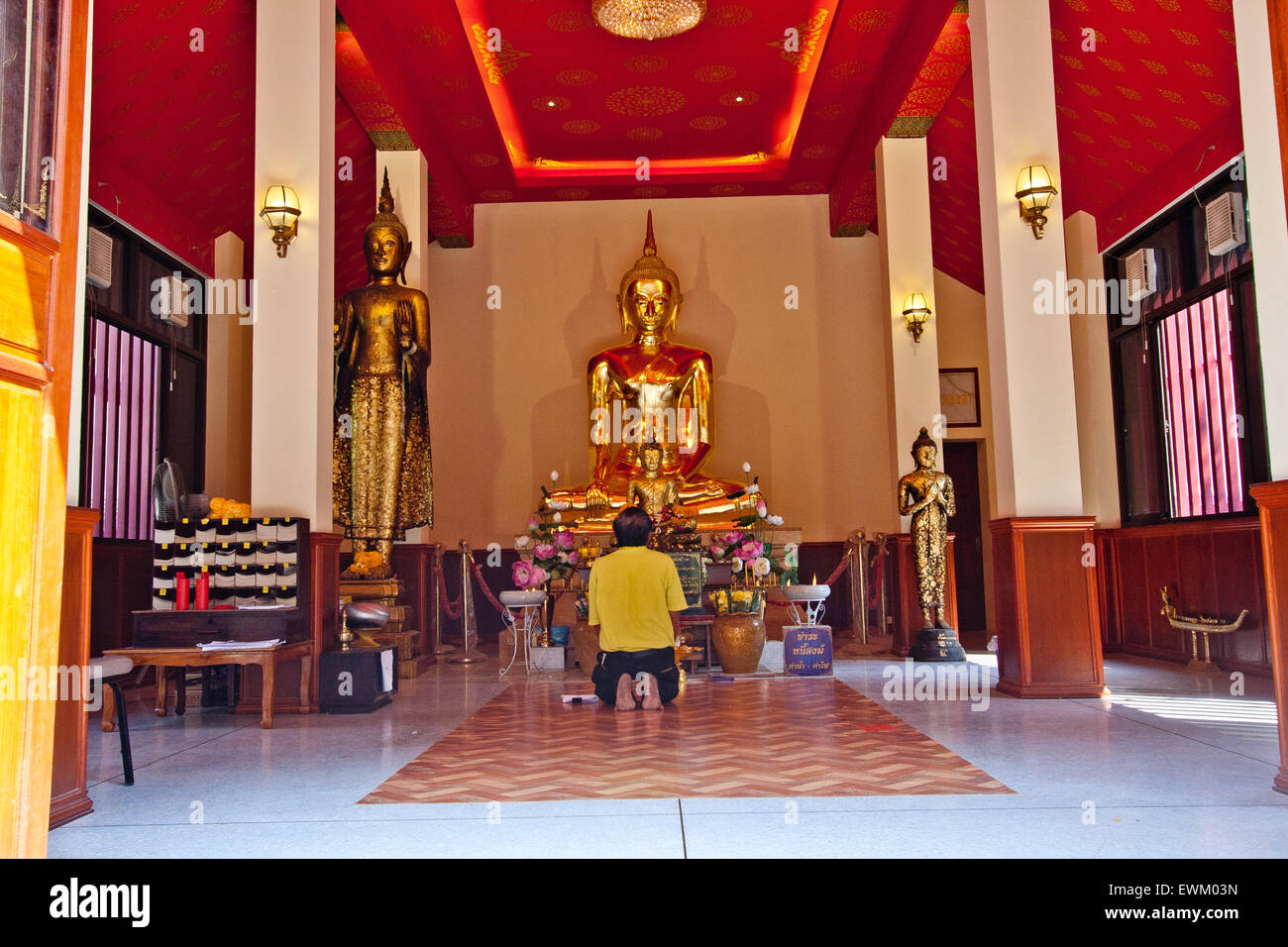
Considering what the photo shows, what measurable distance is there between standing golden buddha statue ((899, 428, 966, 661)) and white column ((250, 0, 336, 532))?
3811 mm

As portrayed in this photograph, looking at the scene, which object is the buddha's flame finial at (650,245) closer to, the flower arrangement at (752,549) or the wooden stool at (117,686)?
the flower arrangement at (752,549)

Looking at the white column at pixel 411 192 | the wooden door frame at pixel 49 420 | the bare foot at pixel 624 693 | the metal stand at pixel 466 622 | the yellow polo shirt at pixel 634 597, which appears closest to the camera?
the wooden door frame at pixel 49 420

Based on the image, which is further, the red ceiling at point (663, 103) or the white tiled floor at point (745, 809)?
the red ceiling at point (663, 103)

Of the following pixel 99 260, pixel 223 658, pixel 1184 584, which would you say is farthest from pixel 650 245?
pixel 223 658

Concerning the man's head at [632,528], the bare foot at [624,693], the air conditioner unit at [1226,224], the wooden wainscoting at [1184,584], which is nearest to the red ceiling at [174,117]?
the man's head at [632,528]

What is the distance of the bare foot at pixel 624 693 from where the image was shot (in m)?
4.67

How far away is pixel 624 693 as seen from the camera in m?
4.68

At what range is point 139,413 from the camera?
291 inches

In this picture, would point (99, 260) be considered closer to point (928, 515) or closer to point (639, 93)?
point (639, 93)

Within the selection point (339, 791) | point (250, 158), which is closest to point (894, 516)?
point (250, 158)

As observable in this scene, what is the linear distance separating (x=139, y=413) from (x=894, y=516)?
6.17m

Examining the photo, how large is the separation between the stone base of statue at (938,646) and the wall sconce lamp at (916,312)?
2360 mm

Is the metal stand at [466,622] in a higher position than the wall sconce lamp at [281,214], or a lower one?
lower
